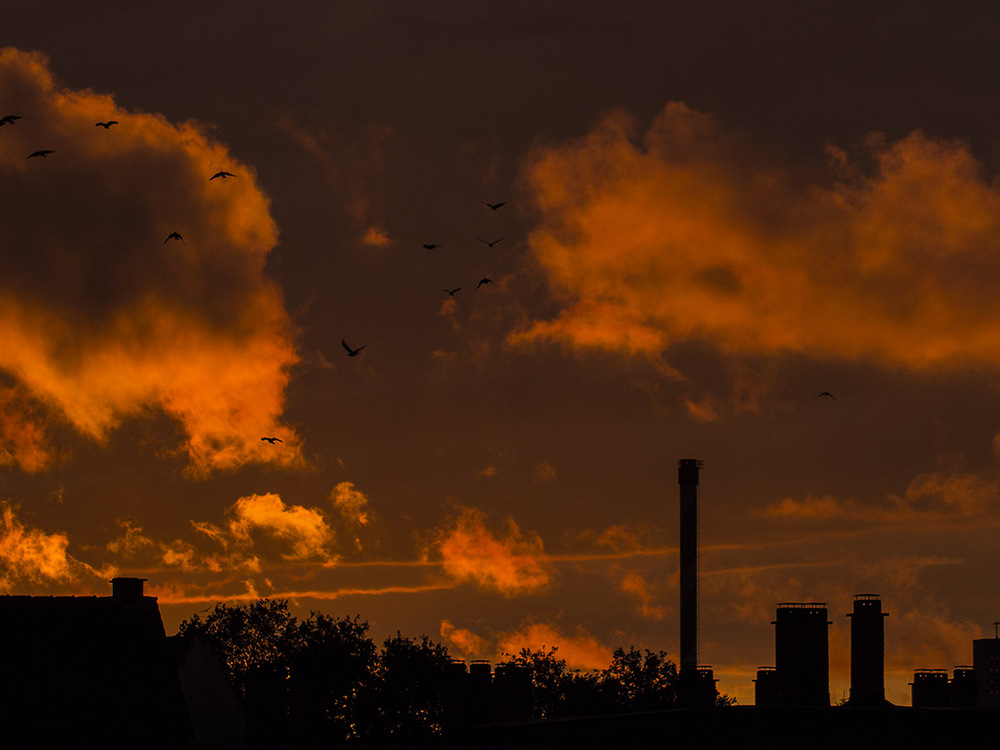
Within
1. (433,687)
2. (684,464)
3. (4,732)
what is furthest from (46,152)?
(684,464)

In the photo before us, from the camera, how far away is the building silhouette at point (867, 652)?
65.7m

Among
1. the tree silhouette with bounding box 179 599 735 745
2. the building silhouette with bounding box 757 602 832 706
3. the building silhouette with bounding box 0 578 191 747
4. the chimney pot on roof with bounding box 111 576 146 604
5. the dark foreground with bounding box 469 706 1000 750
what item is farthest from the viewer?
the tree silhouette with bounding box 179 599 735 745

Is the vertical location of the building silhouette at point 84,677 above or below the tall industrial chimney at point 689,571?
below

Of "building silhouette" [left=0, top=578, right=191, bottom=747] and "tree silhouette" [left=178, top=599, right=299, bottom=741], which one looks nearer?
"building silhouette" [left=0, top=578, right=191, bottom=747]

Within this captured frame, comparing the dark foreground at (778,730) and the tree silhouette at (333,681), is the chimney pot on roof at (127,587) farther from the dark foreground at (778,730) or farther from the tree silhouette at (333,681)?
the tree silhouette at (333,681)

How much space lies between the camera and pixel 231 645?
92.6 metres

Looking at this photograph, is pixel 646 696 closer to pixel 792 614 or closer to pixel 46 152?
pixel 792 614

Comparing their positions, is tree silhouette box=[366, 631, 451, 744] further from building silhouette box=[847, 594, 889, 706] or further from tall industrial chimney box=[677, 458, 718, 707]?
building silhouette box=[847, 594, 889, 706]

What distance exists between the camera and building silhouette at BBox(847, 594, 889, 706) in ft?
216

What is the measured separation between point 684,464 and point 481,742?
159 ft

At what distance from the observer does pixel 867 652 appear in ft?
217

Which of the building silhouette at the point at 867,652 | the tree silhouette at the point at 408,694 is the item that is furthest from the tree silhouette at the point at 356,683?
the building silhouette at the point at 867,652

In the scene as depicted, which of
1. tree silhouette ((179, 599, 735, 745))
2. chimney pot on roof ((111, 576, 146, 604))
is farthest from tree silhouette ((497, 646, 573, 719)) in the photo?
chimney pot on roof ((111, 576, 146, 604))

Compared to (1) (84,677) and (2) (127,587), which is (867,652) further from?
(1) (84,677)
